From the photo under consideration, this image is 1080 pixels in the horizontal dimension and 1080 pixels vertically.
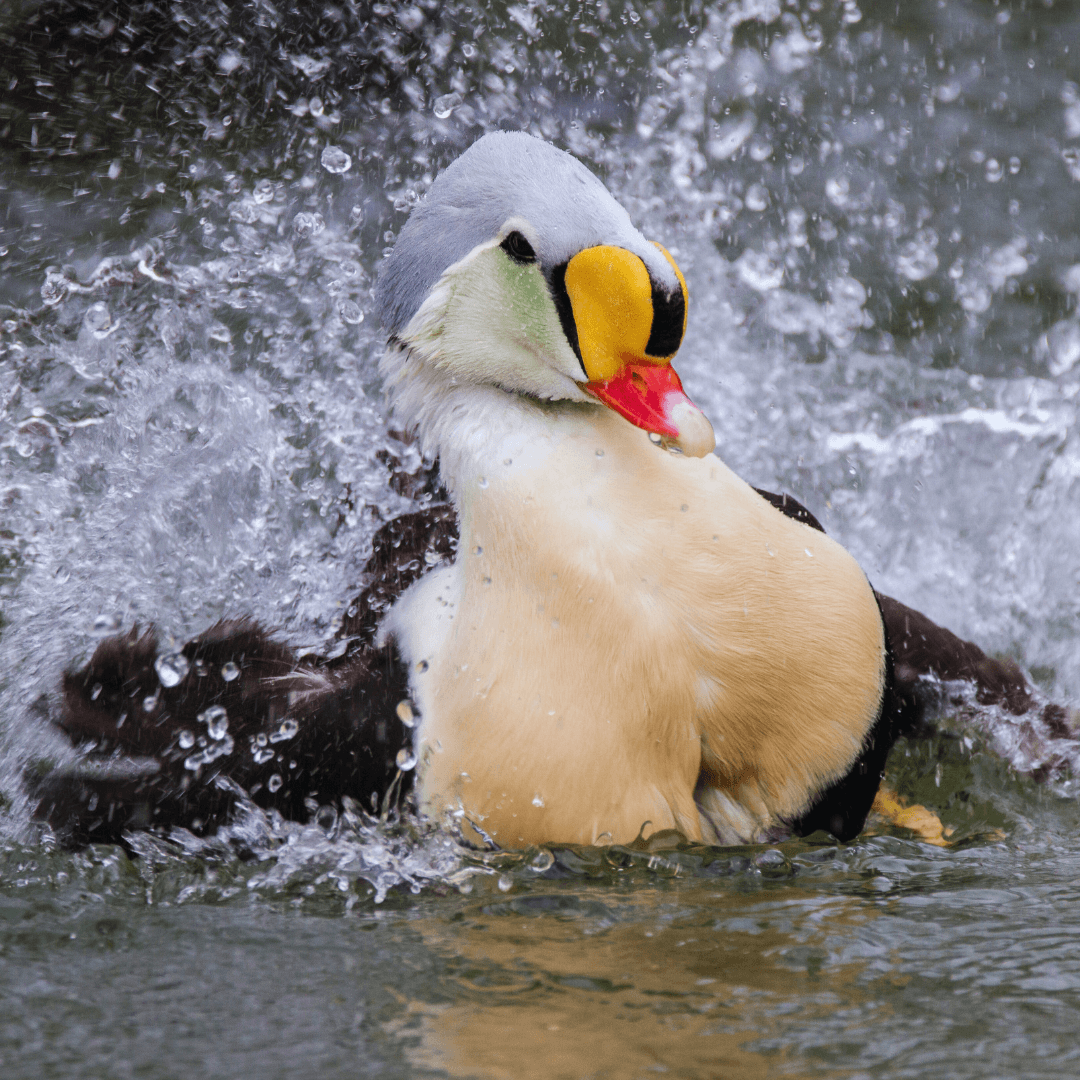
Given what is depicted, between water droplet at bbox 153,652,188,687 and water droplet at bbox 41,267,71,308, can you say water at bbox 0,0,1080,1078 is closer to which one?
water droplet at bbox 41,267,71,308

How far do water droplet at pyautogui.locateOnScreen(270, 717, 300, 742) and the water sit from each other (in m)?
0.16

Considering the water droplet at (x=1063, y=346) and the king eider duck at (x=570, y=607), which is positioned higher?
the water droplet at (x=1063, y=346)

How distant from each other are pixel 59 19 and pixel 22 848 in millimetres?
3286

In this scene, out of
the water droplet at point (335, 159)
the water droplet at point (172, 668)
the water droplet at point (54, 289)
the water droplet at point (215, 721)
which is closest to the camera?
the water droplet at point (215, 721)

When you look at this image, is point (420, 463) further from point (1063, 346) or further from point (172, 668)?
point (1063, 346)

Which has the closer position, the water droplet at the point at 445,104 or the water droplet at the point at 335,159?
the water droplet at the point at 335,159

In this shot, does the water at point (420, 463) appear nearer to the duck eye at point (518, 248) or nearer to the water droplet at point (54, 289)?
the water droplet at point (54, 289)

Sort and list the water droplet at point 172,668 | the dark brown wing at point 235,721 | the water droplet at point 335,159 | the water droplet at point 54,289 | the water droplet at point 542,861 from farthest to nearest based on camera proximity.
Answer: the water droplet at point 335,159 → the water droplet at point 54,289 → the water droplet at point 172,668 → the dark brown wing at point 235,721 → the water droplet at point 542,861

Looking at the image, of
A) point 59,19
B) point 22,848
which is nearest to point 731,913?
point 22,848

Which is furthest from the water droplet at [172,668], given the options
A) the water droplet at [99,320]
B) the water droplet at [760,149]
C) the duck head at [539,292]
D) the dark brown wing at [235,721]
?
the water droplet at [760,149]

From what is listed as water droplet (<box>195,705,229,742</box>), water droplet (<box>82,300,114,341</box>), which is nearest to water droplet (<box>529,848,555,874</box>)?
water droplet (<box>195,705,229,742</box>)

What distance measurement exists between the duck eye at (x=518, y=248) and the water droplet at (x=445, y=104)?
2617 millimetres

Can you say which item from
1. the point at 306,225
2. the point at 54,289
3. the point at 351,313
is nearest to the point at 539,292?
the point at 351,313

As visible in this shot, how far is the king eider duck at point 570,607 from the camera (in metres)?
1.86
